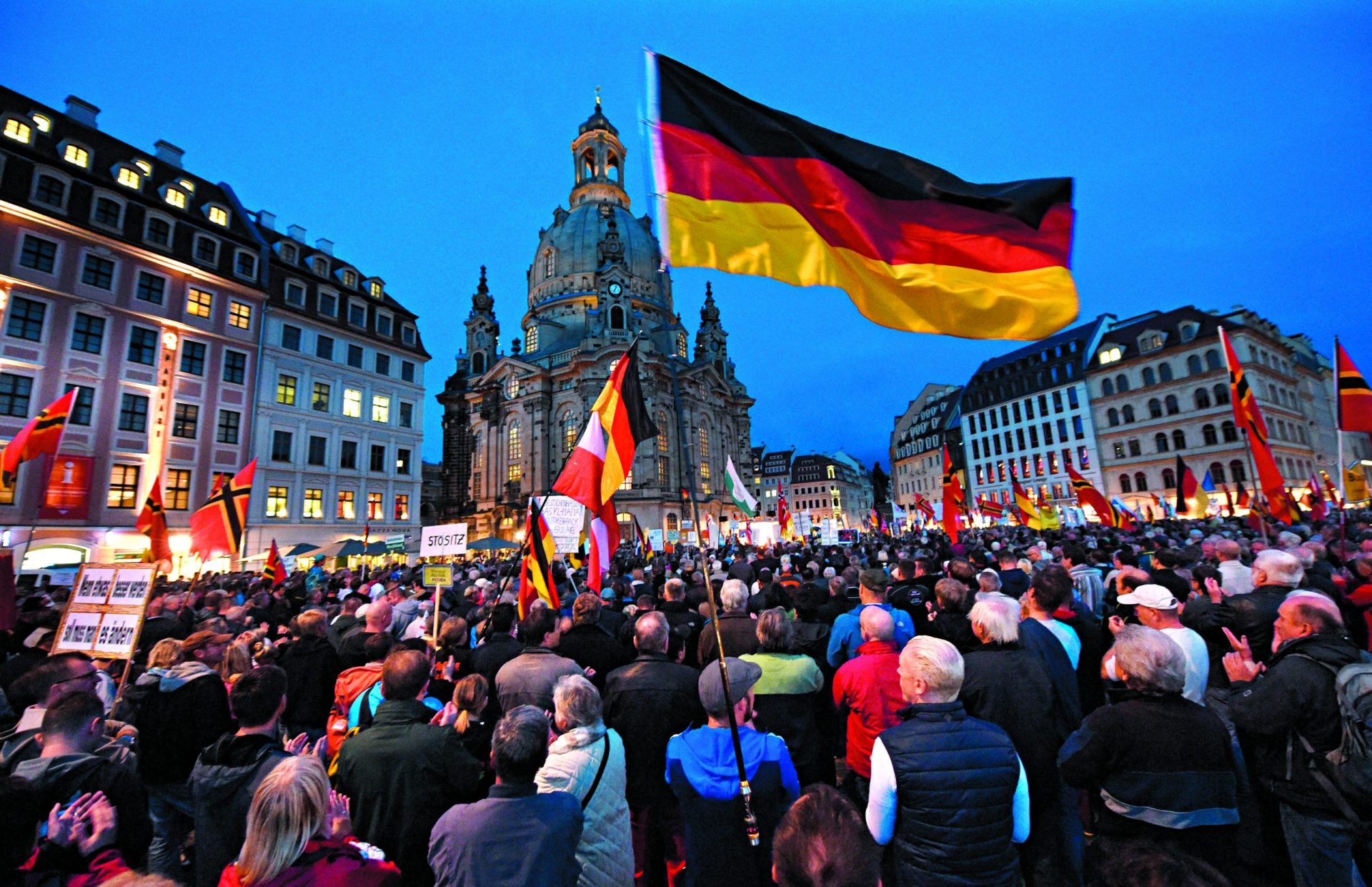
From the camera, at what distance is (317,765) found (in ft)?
7.60

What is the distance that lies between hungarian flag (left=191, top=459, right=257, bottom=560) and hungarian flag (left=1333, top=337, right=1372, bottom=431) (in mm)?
20470

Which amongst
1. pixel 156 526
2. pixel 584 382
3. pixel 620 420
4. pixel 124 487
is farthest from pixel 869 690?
pixel 584 382

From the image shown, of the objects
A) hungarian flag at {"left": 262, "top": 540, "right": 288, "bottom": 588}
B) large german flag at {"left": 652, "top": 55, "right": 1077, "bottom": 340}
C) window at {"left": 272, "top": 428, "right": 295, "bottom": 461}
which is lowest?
hungarian flag at {"left": 262, "top": 540, "right": 288, "bottom": 588}

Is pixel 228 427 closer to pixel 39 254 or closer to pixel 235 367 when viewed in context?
pixel 235 367

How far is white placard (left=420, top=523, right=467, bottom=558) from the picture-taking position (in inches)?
489

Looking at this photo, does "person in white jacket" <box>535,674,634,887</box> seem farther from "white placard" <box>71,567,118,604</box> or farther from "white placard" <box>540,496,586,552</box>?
"white placard" <box>540,496,586,552</box>

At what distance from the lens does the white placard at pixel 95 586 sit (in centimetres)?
578

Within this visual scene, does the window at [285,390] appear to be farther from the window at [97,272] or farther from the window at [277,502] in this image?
the window at [97,272]

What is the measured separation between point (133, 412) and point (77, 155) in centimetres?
1156

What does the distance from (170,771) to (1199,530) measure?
1031 inches

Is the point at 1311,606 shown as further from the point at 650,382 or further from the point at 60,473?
the point at 650,382

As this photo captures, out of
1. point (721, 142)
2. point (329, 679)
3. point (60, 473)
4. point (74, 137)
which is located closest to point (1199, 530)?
point (721, 142)

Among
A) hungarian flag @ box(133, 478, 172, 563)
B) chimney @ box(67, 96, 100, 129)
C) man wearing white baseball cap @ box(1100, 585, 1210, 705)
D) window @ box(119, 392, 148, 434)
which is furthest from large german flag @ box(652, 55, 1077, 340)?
chimney @ box(67, 96, 100, 129)

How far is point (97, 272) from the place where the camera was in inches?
956
